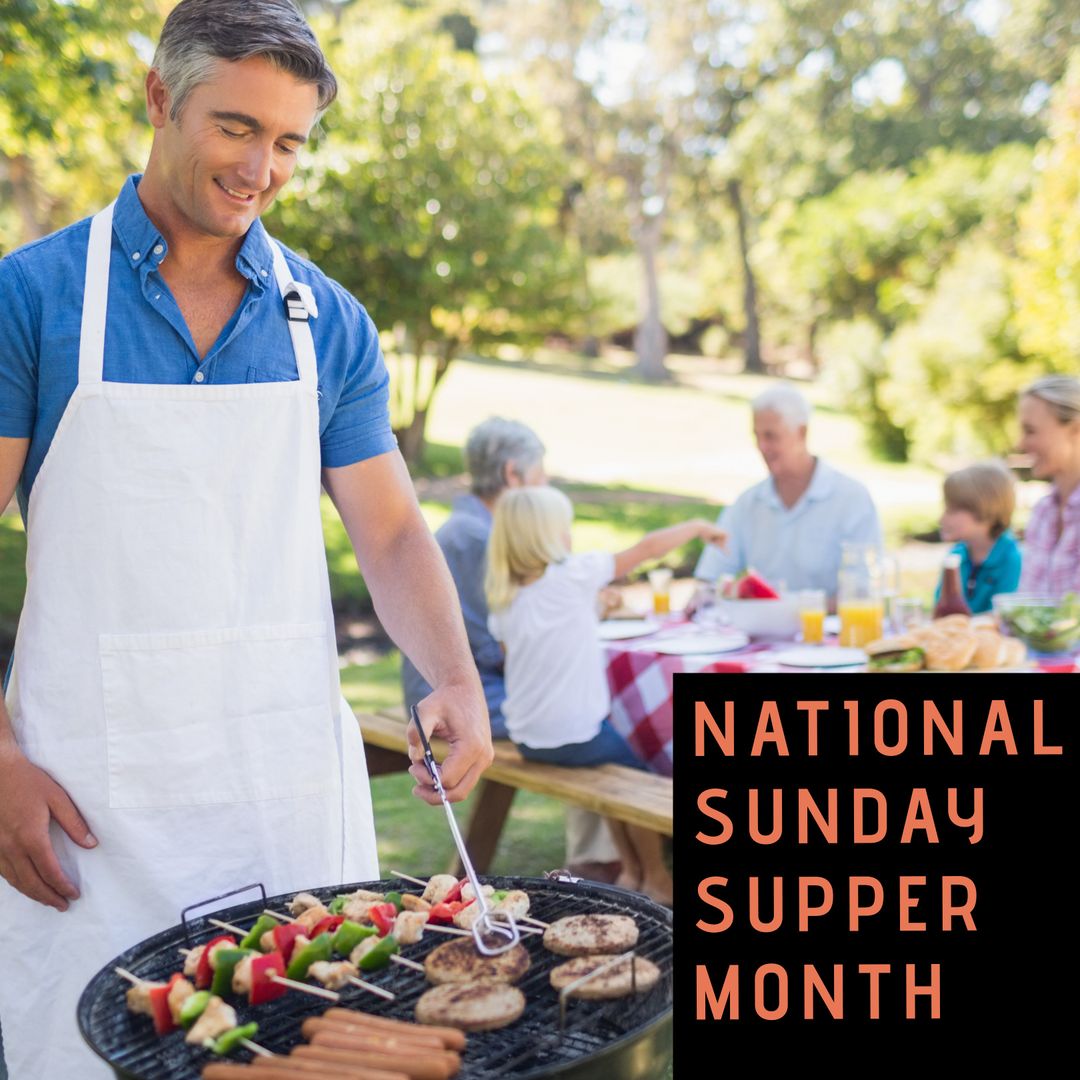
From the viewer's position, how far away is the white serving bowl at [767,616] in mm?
4660

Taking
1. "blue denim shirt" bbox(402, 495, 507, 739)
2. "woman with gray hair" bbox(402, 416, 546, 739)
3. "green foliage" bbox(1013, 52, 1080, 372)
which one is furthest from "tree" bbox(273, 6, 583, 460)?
"blue denim shirt" bbox(402, 495, 507, 739)

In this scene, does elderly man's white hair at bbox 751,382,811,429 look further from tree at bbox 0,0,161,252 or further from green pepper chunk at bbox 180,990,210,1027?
green pepper chunk at bbox 180,990,210,1027

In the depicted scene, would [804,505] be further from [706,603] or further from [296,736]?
[296,736]

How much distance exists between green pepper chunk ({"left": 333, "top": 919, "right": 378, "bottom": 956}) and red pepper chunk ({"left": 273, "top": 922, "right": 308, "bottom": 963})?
0.05 metres

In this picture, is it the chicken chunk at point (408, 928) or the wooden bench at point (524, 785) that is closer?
the chicken chunk at point (408, 928)

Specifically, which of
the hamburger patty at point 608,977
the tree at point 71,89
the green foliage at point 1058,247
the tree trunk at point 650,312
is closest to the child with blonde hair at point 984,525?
the hamburger patty at point 608,977

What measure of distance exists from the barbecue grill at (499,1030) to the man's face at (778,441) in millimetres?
3831

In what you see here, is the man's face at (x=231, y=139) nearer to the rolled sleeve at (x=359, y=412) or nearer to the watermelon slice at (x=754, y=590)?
the rolled sleeve at (x=359, y=412)

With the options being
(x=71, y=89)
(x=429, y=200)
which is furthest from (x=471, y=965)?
(x=429, y=200)

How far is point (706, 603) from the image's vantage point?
5203 mm

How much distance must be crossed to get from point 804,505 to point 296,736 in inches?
154

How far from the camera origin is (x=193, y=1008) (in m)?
1.55

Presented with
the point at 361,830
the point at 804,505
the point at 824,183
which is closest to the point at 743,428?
the point at 824,183

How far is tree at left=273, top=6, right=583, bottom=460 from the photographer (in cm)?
1462
